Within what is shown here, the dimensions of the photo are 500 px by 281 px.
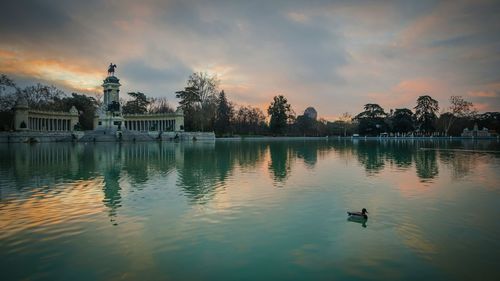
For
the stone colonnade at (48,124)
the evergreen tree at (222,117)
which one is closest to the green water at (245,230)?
the stone colonnade at (48,124)

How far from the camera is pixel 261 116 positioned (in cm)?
12162

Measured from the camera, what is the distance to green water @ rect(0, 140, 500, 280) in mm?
7301

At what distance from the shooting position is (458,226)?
10.5 meters

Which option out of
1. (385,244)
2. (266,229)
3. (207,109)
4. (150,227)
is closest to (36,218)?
(150,227)

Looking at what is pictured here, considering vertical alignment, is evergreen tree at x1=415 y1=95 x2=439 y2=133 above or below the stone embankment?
above

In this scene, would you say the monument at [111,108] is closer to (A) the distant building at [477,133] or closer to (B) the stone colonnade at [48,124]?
(B) the stone colonnade at [48,124]

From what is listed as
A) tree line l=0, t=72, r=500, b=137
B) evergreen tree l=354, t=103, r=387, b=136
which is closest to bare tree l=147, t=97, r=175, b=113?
tree line l=0, t=72, r=500, b=137

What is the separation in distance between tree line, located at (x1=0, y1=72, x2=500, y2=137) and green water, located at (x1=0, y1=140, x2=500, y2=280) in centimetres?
7091

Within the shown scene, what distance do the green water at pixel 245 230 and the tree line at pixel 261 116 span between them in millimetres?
70906

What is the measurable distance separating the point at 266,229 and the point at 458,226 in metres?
6.05

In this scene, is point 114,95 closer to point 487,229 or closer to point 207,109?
point 207,109

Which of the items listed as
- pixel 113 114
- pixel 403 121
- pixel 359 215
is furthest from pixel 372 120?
pixel 359 215

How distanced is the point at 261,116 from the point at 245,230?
112 meters

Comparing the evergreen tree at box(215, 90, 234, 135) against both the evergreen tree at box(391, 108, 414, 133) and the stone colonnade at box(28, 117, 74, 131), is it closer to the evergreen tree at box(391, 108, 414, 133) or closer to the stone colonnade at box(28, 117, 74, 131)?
the stone colonnade at box(28, 117, 74, 131)
